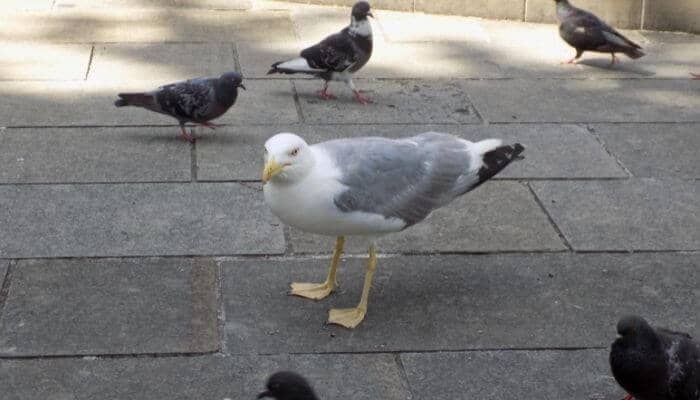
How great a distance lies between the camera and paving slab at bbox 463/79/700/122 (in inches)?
353

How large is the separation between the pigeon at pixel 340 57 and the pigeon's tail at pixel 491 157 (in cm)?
299

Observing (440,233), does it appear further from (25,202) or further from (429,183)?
(25,202)

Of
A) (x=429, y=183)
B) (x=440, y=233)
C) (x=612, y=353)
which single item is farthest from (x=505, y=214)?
(x=612, y=353)

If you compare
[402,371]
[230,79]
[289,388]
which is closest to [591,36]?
[230,79]

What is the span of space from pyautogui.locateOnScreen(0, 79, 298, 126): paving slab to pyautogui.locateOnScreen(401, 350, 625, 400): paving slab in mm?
3522

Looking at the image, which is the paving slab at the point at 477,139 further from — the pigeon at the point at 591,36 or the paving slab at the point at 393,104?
the pigeon at the point at 591,36

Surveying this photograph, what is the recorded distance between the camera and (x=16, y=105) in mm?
8773

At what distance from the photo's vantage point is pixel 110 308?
5953 millimetres

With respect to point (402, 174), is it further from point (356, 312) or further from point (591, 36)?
point (591, 36)

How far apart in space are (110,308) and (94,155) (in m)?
2.22

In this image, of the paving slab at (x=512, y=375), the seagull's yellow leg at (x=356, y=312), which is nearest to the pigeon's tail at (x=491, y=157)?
the seagull's yellow leg at (x=356, y=312)

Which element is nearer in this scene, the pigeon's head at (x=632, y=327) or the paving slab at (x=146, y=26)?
the pigeon's head at (x=632, y=327)

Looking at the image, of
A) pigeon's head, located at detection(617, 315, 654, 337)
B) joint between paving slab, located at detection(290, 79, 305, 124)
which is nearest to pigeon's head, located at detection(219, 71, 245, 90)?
joint between paving slab, located at detection(290, 79, 305, 124)

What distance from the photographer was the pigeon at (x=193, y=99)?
823 cm
